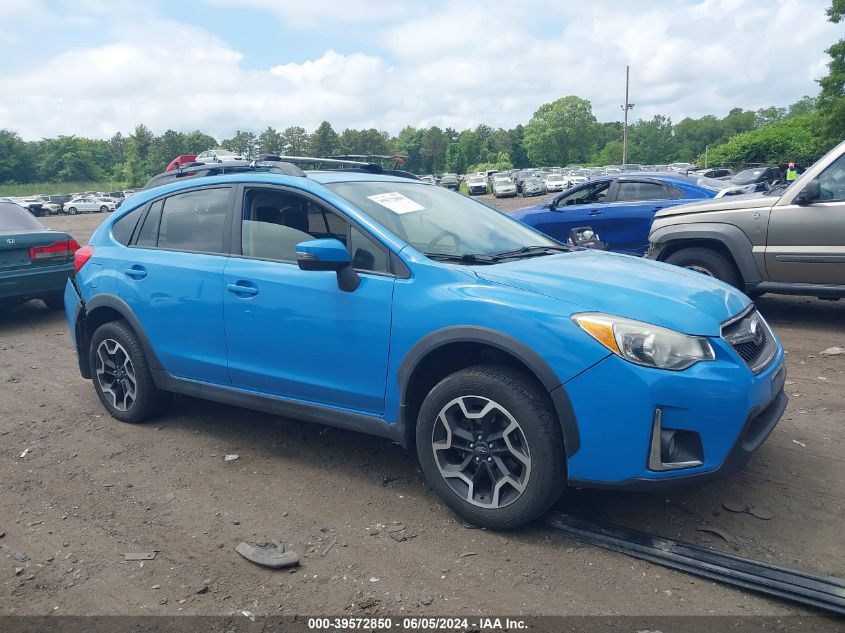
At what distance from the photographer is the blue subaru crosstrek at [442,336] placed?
3.02 meters

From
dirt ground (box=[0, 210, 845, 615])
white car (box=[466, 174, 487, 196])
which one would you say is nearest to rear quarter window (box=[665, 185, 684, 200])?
dirt ground (box=[0, 210, 845, 615])

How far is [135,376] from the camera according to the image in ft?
16.0

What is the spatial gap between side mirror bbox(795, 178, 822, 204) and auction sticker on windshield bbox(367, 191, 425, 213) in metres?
4.36

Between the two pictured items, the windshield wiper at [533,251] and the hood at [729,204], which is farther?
the hood at [729,204]

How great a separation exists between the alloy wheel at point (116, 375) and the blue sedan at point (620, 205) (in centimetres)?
674

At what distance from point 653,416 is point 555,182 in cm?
4466

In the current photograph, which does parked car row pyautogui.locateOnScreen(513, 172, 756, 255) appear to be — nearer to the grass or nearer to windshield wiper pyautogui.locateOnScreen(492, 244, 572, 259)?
windshield wiper pyautogui.locateOnScreen(492, 244, 572, 259)

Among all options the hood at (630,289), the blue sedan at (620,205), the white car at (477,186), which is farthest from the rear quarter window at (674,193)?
the white car at (477,186)

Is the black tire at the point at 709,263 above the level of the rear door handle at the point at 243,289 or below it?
below

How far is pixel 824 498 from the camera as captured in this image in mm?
3562

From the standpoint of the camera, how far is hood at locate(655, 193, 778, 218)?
7.07 m

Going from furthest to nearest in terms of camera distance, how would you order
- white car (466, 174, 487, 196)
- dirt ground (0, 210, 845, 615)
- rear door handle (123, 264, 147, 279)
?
white car (466, 174, 487, 196) < rear door handle (123, 264, 147, 279) < dirt ground (0, 210, 845, 615)

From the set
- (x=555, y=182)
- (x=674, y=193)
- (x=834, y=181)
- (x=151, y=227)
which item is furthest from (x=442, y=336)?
(x=555, y=182)

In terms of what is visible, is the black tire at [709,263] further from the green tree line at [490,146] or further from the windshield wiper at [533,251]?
the green tree line at [490,146]
